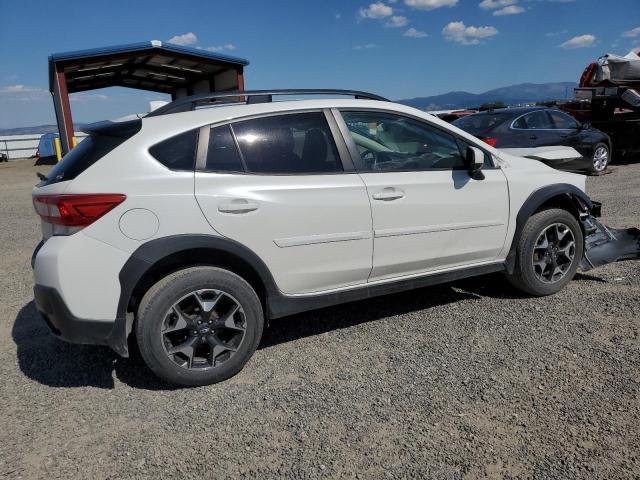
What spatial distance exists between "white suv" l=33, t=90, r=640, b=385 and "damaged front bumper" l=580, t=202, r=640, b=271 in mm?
962

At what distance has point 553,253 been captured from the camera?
438cm

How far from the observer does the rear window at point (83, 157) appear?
3.03 meters

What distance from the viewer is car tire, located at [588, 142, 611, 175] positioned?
11.7 metres

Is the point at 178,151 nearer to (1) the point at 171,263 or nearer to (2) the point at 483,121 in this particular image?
(1) the point at 171,263

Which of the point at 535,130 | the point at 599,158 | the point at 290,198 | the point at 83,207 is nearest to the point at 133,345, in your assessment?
the point at 83,207

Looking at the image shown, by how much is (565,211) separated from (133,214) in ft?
11.4

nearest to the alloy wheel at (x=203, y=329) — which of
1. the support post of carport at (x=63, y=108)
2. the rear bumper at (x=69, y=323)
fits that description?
the rear bumper at (x=69, y=323)

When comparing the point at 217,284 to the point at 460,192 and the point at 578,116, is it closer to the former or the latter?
the point at 460,192

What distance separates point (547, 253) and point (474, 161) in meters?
1.18

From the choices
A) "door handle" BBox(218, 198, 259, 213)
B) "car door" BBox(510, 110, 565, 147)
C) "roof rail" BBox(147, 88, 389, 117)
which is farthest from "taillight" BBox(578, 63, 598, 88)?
"door handle" BBox(218, 198, 259, 213)

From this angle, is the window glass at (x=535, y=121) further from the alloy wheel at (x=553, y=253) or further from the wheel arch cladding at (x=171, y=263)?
the wheel arch cladding at (x=171, y=263)

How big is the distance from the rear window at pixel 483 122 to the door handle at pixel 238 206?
26.3ft

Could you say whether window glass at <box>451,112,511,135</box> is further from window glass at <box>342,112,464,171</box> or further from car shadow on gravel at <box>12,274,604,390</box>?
window glass at <box>342,112,464,171</box>

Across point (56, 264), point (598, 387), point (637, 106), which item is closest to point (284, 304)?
point (56, 264)
